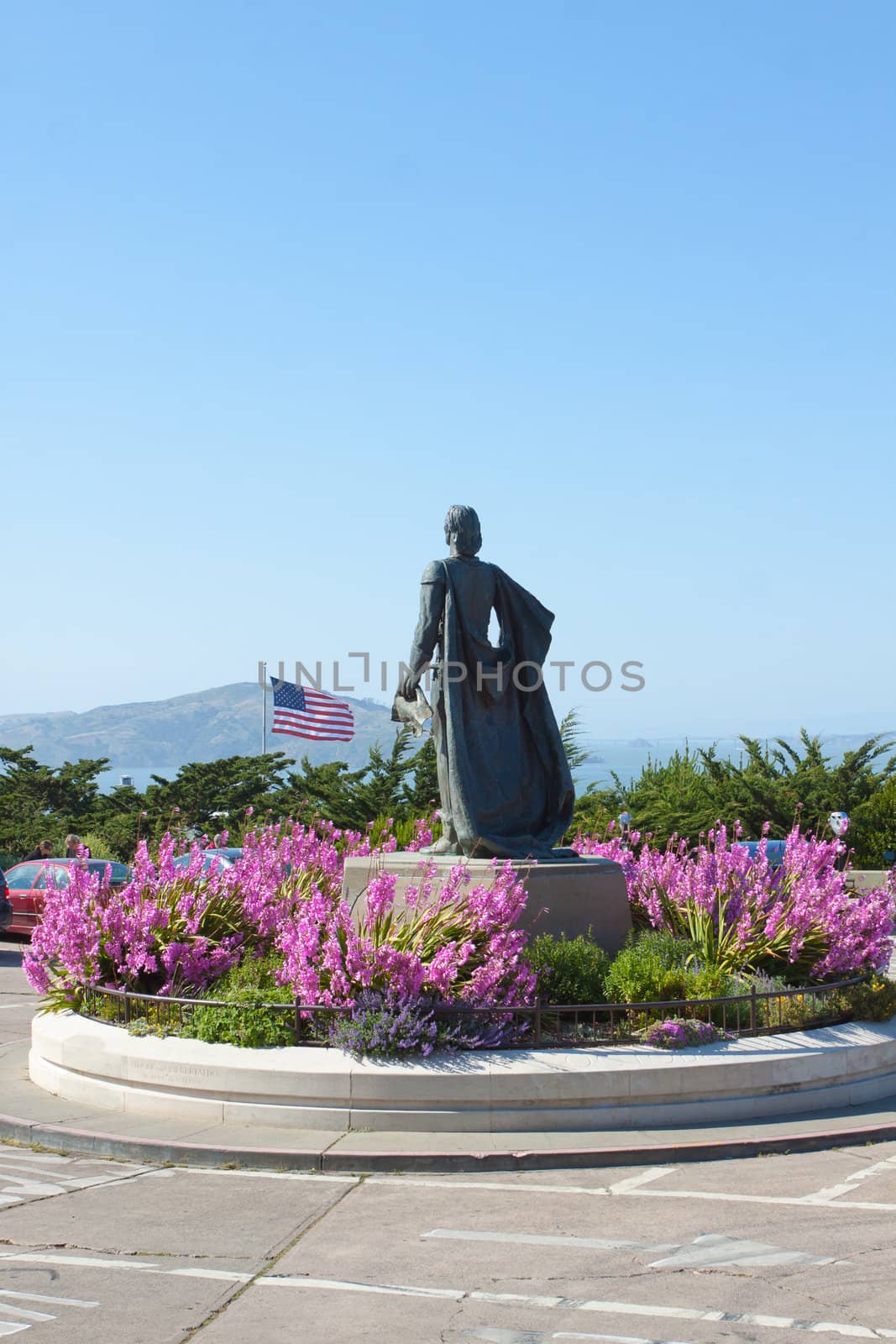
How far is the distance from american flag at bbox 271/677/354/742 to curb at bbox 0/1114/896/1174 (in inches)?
932

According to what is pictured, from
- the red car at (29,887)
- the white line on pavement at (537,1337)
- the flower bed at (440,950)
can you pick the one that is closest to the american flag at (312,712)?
the red car at (29,887)

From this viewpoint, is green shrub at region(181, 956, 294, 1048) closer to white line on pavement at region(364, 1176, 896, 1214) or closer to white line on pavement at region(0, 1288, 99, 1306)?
white line on pavement at region(364, 1176, 896, 1214)

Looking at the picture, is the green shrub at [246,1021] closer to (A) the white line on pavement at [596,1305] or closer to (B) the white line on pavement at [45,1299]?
(A) the white line on pavement at [596,1305]

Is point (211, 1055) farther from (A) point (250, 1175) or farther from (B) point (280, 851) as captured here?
(B) point (280, 851)

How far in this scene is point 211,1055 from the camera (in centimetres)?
901

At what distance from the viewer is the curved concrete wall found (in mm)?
8461

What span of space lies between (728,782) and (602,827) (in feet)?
25.8

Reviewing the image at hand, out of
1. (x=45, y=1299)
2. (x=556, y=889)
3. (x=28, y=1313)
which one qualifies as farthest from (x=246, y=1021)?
(x=28, y=1313)

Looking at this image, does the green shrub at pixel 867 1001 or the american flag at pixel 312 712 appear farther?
the american flag at pixel 312 712

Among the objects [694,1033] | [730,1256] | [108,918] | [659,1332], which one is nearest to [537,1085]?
[694,1033]

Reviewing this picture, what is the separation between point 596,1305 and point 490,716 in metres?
6.56

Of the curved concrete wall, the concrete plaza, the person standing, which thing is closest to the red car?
the person standing

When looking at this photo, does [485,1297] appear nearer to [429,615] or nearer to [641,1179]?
[641,1179]

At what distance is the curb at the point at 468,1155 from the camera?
7.85 m
